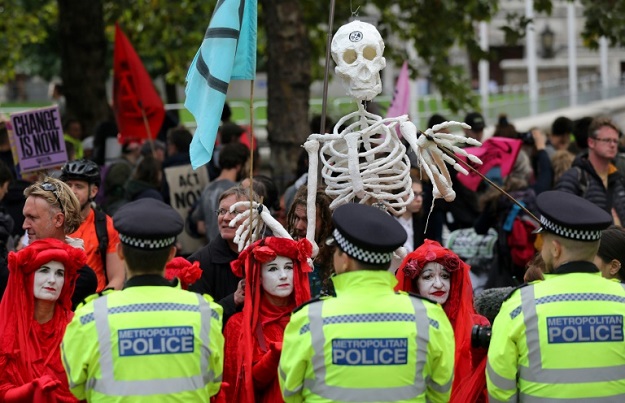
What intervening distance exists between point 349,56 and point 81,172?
205 centimetres

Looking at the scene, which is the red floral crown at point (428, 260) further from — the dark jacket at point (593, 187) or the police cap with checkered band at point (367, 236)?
the dark jacket at point (593, 187)

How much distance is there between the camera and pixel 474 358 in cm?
643

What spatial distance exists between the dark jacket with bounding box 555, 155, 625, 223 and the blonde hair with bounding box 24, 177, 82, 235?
14.6 ft

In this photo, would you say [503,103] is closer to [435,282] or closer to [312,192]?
[312,192]

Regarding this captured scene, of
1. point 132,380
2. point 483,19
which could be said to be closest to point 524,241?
point 132,380

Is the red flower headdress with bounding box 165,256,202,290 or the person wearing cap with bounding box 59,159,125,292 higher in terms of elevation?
the red flower headdress with bounding box 165,256,202,290

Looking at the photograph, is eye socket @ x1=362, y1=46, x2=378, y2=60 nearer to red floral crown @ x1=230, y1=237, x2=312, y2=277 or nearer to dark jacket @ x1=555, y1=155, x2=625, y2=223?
red floral crown @ x1=230, y1=237, x2=312, y2=277

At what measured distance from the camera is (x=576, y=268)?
220 inches

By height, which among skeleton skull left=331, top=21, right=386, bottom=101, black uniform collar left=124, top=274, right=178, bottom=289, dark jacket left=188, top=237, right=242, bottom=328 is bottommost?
dark jacket left=188, top=237, right=242, bottom=328

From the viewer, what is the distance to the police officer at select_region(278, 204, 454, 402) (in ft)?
17.4

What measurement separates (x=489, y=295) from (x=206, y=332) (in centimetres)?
227

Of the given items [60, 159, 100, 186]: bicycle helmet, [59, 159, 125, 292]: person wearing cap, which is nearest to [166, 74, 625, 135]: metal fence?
[60, 159, 100, 186]: bicycle helmet

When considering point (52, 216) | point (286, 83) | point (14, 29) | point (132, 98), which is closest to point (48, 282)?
point (52, 216)

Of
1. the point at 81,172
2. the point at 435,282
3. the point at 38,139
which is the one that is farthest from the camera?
the point at 38,139
